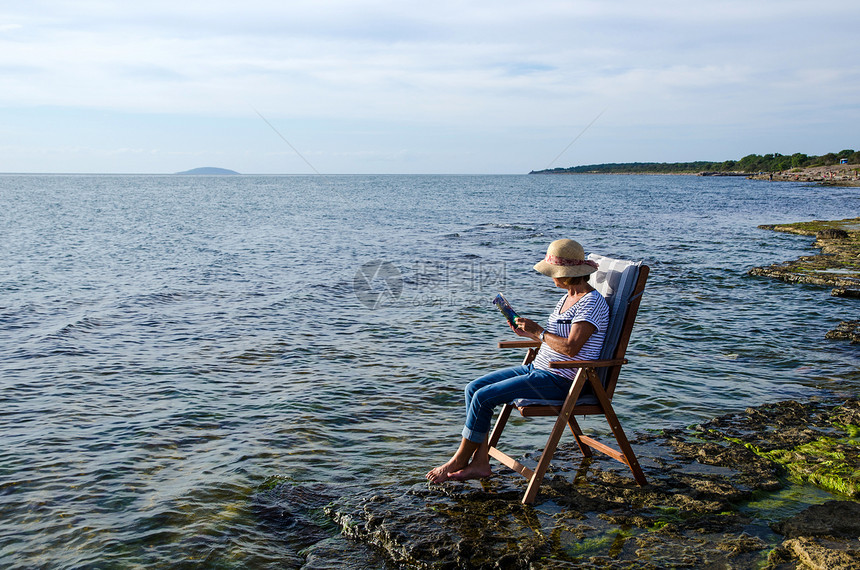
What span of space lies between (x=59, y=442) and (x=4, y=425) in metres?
1.02

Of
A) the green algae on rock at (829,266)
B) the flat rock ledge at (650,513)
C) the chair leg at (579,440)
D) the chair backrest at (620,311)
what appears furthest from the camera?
the green algae on rock at (829,266)

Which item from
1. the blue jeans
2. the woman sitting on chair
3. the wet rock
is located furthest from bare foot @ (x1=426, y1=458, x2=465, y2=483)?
the wet rock

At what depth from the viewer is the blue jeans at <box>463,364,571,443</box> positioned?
5406mm

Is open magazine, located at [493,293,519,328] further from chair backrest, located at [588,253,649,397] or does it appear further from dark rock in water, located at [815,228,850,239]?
dark rock in water, located at [815,228,850,239]

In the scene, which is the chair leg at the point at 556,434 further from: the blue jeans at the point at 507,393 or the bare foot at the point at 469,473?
the bare foot at the point at 469,473

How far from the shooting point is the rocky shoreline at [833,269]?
11752mm

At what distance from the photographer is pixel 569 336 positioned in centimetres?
536

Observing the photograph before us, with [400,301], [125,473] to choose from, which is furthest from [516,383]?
[400,301]

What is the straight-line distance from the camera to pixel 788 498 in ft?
17.6

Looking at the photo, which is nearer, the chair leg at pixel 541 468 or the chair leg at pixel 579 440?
the chair leg at pixel 541 468

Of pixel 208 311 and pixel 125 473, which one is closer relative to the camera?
pixel 125 473

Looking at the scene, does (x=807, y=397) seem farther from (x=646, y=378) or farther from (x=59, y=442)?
(x=59, y=442)

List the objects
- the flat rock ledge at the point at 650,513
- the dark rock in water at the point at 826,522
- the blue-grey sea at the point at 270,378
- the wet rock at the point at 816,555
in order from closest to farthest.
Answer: the wet rock at the point at 816,555, the flat rock ledge at the point at 650,513, the dark rock in water at the point at 826,522, the blue-grey sea at the point at 270,378

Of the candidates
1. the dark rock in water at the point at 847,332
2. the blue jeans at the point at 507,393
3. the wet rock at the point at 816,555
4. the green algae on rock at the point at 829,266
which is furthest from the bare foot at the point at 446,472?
the green algae on rock at the point at 829,266
